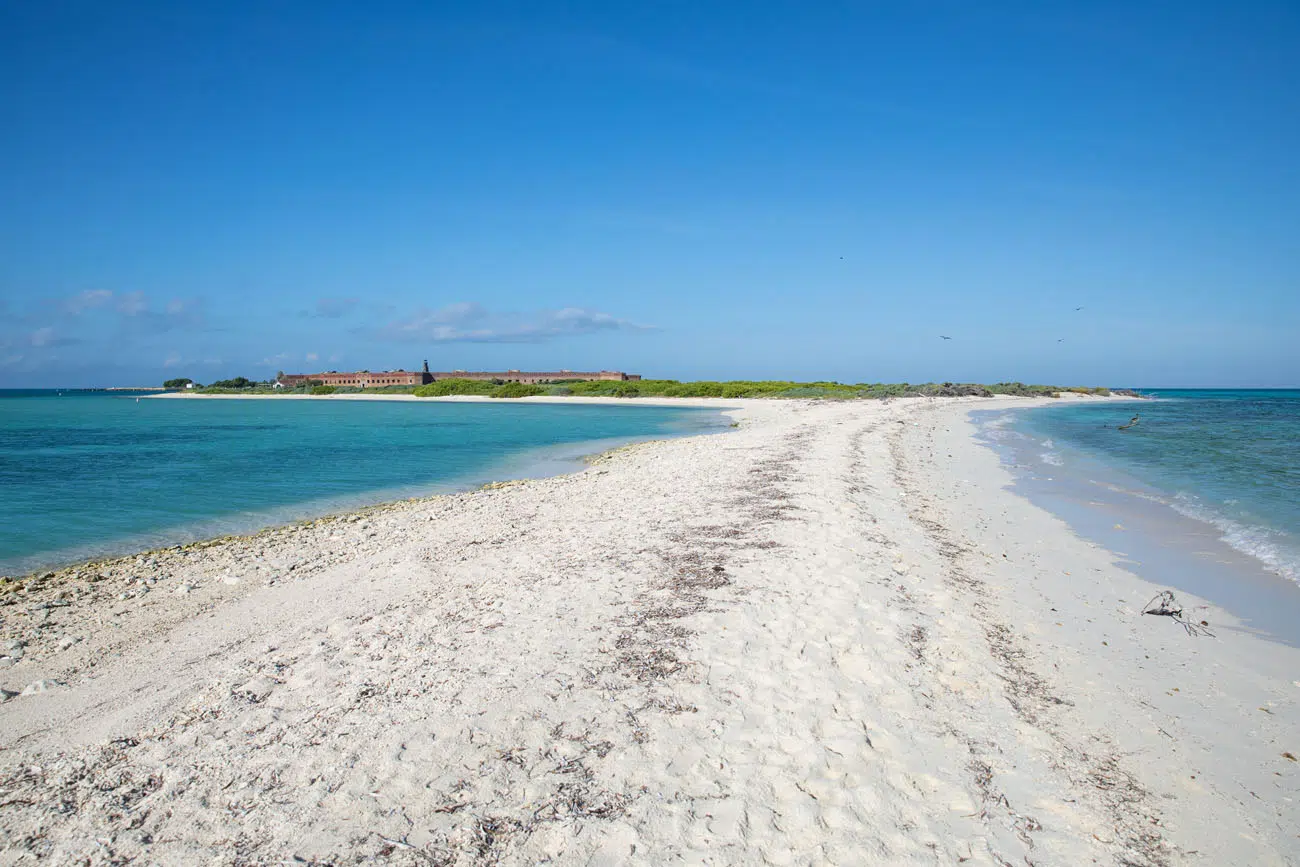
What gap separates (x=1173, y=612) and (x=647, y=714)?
17.6ft

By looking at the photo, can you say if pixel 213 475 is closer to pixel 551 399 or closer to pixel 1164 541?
pixel 1164 541

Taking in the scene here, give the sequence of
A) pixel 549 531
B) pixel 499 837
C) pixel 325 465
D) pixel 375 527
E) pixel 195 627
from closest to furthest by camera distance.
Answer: pixel 499 837 < pixel 195 627 < pixel 549 531 < pixel 375 527 < pixel 325 465

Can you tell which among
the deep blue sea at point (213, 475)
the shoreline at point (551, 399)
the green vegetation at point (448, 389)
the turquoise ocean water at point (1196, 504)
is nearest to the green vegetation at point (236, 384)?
the shoreline at point (551, 399)

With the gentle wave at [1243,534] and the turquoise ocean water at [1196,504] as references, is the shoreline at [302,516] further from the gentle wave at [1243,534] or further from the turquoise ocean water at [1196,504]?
the gentle wave at [1243,534]

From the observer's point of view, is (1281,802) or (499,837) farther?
(1281,802)

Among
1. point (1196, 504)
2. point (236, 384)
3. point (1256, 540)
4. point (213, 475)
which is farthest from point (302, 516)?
point (236, 384)

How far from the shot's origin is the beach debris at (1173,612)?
5.96 m

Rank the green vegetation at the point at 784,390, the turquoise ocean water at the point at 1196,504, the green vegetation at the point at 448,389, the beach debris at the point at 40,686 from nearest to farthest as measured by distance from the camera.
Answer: the beach debris at the point at 40,686, the turquoise ocean water at the point at 1196,504, the green vegetation at the point at 784,390, the green vegetation at the point at 448,389

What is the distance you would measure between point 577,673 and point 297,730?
176 cm

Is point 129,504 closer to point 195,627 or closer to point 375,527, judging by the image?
point 375,527

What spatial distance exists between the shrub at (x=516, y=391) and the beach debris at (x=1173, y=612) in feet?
272

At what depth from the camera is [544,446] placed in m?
26.4

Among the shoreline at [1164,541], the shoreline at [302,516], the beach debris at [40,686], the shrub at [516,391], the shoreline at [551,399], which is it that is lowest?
the shoreline at [302,516]

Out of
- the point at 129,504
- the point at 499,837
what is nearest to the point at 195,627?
the point at 499,837
